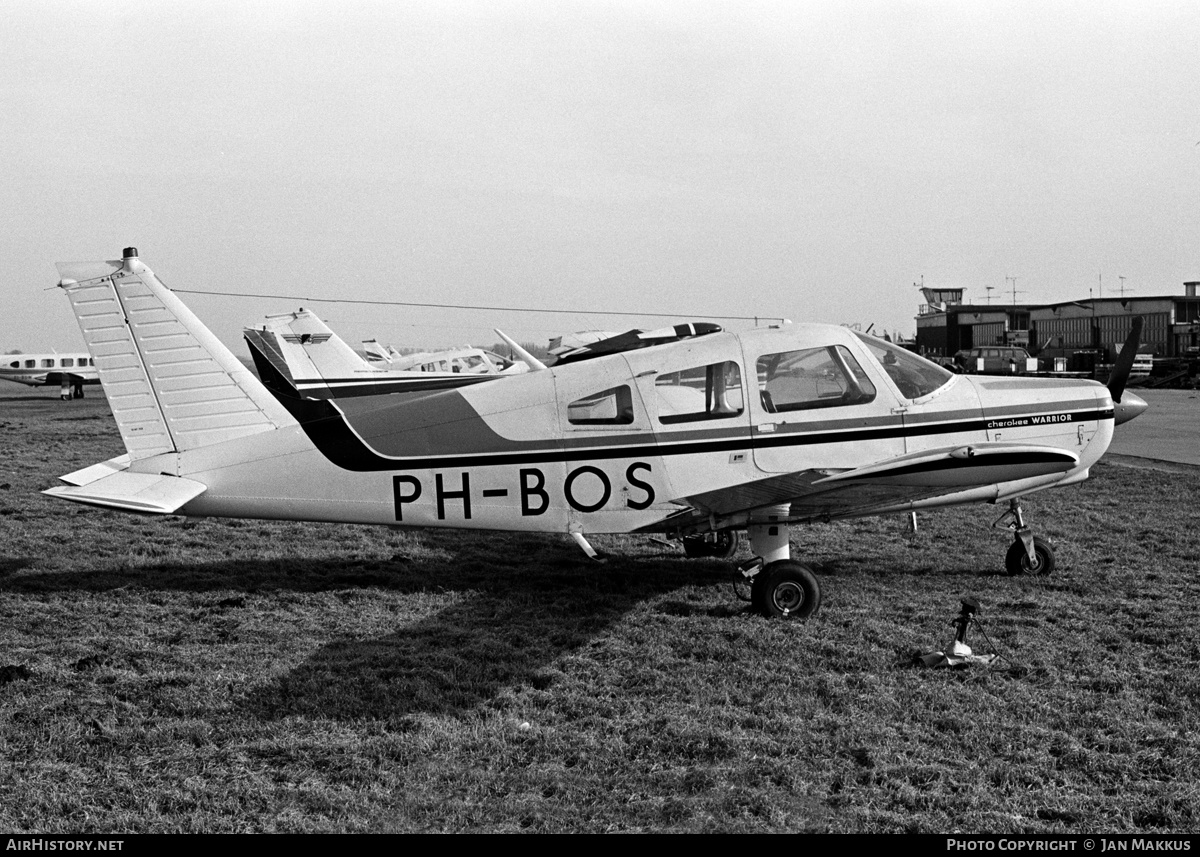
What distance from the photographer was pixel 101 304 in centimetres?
803

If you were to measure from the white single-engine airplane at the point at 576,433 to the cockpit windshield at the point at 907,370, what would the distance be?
0.7 inches

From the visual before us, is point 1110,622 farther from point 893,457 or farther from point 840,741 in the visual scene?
point 840,741

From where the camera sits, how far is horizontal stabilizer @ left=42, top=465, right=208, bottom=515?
7504mm

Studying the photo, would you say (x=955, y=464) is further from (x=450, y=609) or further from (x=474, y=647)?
(x=450, y=609)

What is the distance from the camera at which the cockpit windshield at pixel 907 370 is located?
797 cm

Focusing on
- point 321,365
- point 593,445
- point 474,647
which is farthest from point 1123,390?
point 321,365

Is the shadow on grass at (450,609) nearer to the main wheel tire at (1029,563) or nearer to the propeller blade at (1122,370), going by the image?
the main wheel tire at (1029,563)

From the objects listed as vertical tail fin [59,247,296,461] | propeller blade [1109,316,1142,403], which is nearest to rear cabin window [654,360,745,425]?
vertical tail fin [59,247,296,461]

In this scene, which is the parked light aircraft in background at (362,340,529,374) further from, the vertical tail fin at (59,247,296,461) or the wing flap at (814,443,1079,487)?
the wing flap at (814,443,1079,487)

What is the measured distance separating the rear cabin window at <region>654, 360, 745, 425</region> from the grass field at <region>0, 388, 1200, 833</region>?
4.65 feet

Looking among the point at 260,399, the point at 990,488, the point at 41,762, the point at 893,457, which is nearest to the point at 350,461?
the point at 260,399

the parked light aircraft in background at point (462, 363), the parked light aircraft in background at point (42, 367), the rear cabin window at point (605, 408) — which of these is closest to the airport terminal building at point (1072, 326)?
the parked light aircraft in background at point (462, 363)

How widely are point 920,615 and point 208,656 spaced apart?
468 centimetres

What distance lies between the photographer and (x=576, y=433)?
789cm
